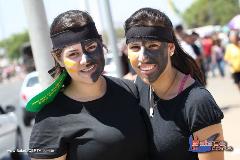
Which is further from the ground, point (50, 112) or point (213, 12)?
point (50, 112)

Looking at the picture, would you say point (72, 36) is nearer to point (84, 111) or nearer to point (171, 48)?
point (84, 111)

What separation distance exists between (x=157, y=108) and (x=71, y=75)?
0.47 metres

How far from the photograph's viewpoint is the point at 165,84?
2826mm

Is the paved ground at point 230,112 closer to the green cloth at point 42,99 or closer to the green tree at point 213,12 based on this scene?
the green cloth at point 42,99

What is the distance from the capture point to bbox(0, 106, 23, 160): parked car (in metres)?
7.84

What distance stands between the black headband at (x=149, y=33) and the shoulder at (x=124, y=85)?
262 millimetres

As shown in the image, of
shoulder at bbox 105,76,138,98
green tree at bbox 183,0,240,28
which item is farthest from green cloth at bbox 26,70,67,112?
green tree at bbox 183,0,240,28

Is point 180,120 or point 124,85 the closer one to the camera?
point 180,120

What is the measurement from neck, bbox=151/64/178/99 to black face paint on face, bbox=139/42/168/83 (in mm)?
33

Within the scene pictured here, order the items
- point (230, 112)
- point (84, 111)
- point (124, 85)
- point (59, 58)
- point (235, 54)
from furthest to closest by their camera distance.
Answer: point (230, 112), point (235, 54), point (124, 85), point (59, 58), point (84, 111)

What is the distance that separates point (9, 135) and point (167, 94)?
582cm

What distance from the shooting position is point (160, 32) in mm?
2781

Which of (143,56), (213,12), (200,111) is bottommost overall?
(213,12)

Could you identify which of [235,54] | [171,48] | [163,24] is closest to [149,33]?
[163,24]
